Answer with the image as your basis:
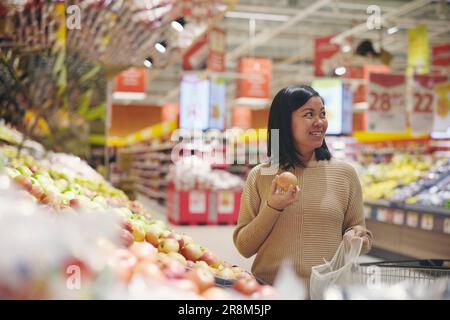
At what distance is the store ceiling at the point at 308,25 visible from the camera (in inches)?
499

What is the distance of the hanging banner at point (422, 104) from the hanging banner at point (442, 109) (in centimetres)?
9

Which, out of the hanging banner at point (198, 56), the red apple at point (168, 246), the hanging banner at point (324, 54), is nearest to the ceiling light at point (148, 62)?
the hanging banner at point (198, 56)

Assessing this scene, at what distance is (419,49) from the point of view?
36.9 ft

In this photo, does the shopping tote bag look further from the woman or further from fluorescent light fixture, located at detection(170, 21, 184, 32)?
fluorescent light fixture, located at detection(170, 21, 184, 32)

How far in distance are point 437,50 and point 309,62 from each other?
9609 mm

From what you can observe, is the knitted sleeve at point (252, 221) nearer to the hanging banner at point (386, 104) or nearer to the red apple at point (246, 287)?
the red apple at point (246, 287)

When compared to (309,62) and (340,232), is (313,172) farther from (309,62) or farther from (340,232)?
(309,62)

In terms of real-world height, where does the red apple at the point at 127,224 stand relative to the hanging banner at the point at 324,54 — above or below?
below

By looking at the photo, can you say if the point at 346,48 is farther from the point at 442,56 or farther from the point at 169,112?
the point at 169,112

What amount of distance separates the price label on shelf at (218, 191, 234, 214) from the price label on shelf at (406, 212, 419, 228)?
5.10 metres

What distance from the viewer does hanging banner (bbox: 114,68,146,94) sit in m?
13.4

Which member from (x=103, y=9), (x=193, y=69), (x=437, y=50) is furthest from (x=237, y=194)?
(x=103, y=9)

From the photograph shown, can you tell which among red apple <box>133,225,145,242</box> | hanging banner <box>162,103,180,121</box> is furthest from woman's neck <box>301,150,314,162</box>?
hanging banner <box>162,103,180,121</box>

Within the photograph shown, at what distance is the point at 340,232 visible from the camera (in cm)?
246
